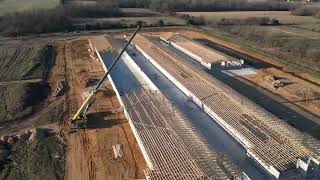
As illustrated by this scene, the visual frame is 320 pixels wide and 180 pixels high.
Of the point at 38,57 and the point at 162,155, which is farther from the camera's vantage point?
the point at 38,57

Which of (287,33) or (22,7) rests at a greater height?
(22,7)

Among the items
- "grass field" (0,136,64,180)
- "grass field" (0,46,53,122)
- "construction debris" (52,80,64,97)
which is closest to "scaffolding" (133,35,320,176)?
"construction debris" (52,80,64,97)

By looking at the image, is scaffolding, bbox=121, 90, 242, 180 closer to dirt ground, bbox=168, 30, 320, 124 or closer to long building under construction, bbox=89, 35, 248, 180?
long building under construction, bbox=89, 35, 248, 180

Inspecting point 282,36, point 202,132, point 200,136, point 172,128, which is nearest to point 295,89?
point 202,132

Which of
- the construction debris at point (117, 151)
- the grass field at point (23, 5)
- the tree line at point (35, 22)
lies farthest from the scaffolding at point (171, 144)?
the grass field at point (23, 5)

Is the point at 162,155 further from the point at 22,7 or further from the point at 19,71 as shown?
the point at 22,7

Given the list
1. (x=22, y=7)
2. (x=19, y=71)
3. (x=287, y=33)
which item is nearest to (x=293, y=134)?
(x=19, y=71)
